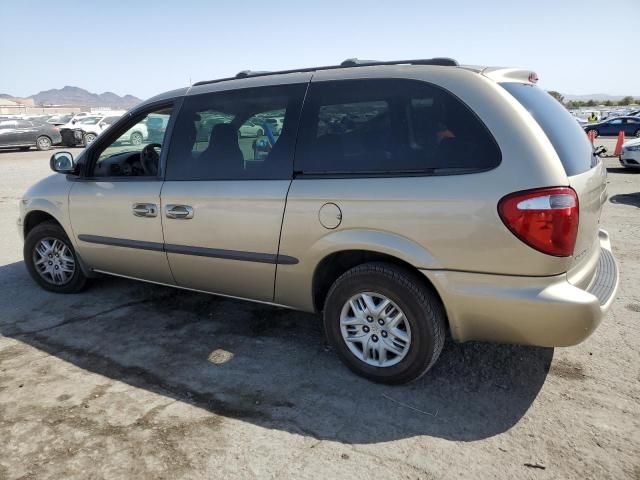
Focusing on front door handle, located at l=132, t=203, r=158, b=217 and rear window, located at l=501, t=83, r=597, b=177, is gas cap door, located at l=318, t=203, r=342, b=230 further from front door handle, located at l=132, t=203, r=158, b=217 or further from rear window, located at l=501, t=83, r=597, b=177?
front door handle, located at l=132, t=203, r=158, b=217

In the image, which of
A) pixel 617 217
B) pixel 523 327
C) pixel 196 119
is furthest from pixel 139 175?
pixel 617 217

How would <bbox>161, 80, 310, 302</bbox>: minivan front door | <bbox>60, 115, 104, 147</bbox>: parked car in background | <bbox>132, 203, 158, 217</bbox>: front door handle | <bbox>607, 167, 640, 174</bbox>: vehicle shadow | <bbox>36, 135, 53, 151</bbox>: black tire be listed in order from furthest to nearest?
1. <bbox>60, 115, 104, 147</bbox>: parked car in background
2. <bbox>36, 135, 53, 151</bbox>: black tire
3. <bbox>607, 167, 640, 174</bbox>: vehicle shadow
4. <bbox>132, 203, 158, 217</bbox>: front door handle
5. <bbox>161, 80, 310, 302</bbox>: minivan front door

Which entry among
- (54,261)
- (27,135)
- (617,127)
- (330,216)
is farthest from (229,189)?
(617,127)

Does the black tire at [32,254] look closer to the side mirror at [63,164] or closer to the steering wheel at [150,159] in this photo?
the side mirror at [63,164]

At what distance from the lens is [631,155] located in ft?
38.7

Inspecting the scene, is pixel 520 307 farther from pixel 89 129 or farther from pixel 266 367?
pixel 89 129

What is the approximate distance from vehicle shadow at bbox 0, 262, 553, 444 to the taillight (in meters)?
0.98

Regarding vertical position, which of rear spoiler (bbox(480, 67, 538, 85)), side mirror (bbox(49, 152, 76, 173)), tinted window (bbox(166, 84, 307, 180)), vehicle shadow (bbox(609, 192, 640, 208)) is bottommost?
vehicle shadow (bbox(609, 192, 640, 208))

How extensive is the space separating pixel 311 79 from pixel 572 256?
1.88 metres

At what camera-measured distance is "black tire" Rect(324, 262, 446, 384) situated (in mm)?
2746

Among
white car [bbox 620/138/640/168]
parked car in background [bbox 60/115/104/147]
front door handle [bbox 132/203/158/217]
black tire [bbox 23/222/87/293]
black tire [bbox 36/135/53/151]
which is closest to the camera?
front door handle [bbox 132/203/158/217]

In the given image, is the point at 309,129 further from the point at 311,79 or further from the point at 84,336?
the point at 84,336

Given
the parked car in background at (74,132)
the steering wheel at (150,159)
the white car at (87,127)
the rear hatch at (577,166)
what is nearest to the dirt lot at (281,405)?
the rear hatch at (577,166)

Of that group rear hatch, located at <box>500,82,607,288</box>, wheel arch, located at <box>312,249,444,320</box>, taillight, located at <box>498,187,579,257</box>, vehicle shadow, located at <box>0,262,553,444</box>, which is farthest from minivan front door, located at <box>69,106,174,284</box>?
rear hatch, located at <box>500,82,607,288</box>
